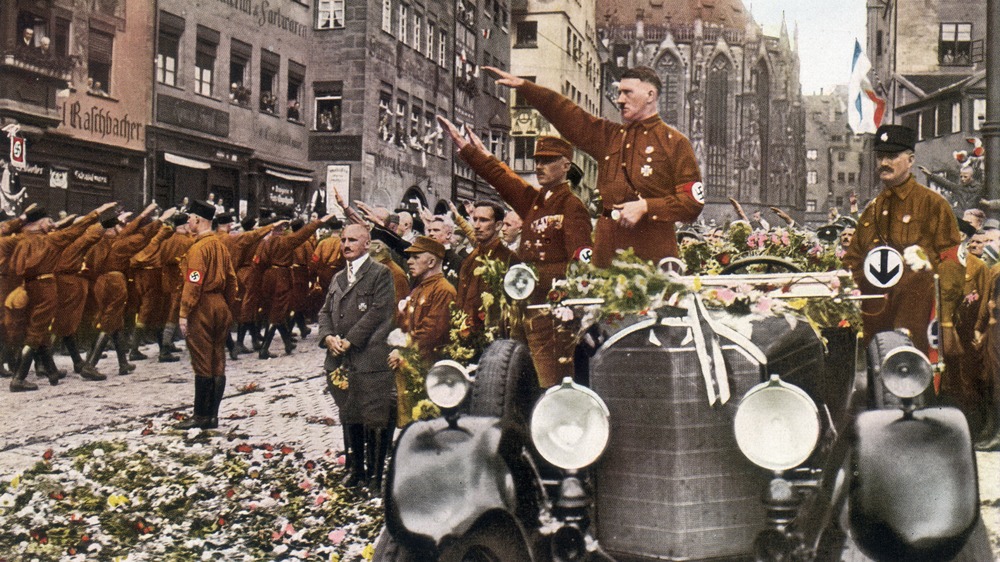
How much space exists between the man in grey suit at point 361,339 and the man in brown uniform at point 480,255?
617 millimetres

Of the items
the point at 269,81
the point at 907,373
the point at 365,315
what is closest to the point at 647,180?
the point at 907,373

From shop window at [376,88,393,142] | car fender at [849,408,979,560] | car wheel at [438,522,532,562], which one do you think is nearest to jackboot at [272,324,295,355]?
shop window at [376,88,393,142]

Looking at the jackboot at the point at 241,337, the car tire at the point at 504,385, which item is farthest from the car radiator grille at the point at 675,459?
the jackboot at the point at 241,337

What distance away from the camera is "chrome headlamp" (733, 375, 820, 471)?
318 cm

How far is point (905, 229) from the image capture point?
5012 mm

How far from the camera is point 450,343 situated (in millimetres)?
6039

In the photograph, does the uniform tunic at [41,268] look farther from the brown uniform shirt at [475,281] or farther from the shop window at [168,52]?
the brown uniform shirt at [475,281]

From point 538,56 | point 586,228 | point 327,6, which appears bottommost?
point 586,228

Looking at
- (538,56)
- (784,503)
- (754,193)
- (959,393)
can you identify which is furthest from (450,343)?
(754,193)

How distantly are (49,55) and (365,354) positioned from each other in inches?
163

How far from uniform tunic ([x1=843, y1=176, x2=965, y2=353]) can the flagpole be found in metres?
1.11

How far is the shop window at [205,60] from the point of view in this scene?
895cm

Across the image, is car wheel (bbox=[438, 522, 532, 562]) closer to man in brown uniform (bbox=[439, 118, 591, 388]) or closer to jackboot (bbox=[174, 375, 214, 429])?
man in brown uniform (bbox=[439, 118, 591, 388])

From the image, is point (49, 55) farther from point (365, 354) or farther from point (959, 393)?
point (959, 393)
